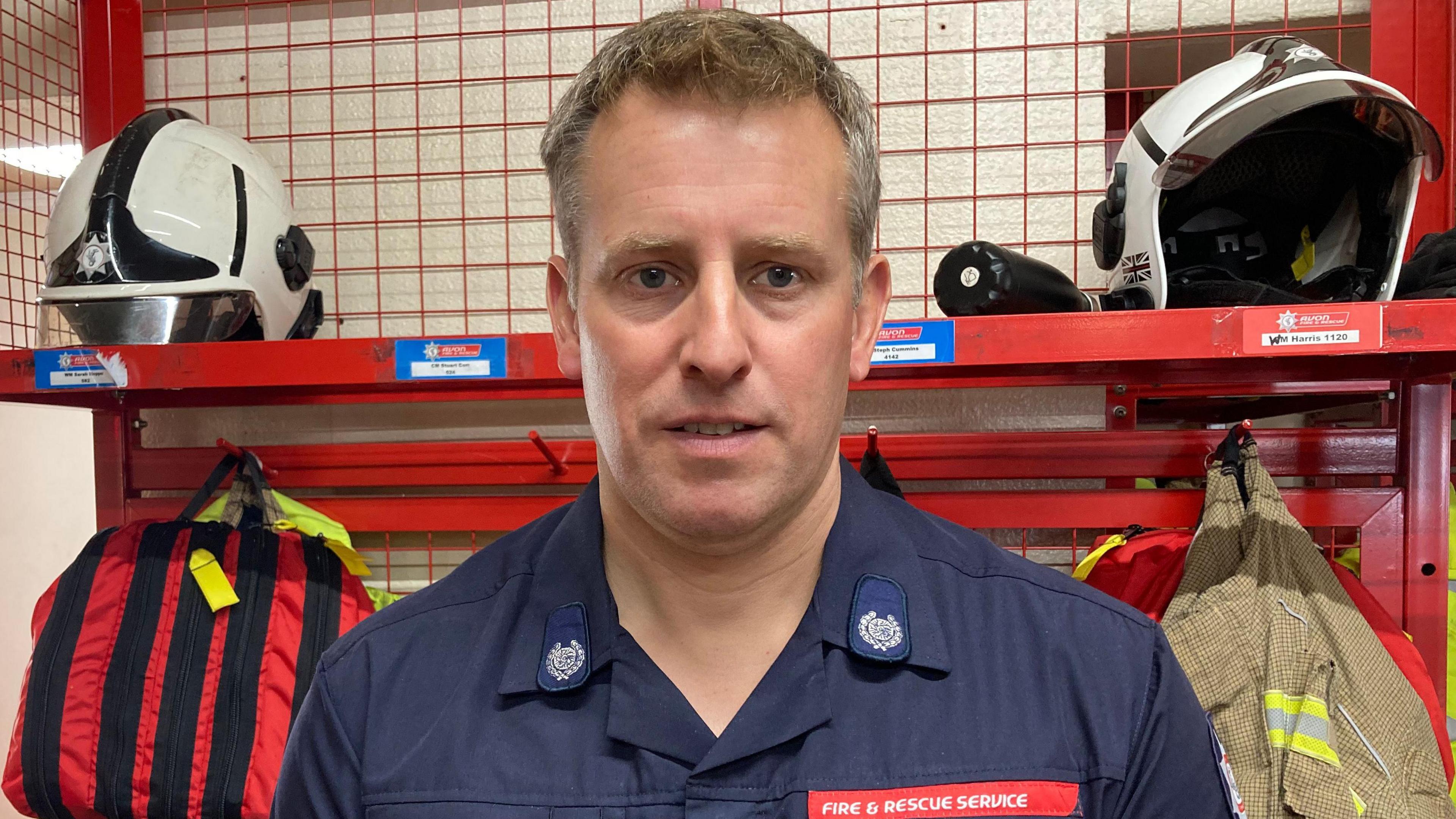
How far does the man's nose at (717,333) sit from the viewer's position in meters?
0.87

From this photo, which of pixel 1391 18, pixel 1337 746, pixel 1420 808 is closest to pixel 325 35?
pixel 1391 18

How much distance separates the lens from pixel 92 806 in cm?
155

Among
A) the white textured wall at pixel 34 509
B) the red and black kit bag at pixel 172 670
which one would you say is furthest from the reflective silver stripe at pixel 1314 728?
the white textured wall at pixel 34 509

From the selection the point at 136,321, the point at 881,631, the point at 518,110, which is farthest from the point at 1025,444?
the point at 136,321

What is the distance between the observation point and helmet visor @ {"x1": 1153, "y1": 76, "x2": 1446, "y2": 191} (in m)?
1.28

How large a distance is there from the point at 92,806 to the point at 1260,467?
6.80ft

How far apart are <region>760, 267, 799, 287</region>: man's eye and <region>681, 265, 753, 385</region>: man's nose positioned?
1.7 inches

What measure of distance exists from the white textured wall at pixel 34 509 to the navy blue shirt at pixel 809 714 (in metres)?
4.64

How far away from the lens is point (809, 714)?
919 mm

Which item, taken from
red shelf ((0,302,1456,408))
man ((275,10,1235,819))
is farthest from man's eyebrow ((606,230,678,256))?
red shelf ((0,302,1456,408))

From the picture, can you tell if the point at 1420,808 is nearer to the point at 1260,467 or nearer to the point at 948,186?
the point at 1260,467

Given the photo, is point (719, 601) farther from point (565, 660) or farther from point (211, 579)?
point (211, 579)

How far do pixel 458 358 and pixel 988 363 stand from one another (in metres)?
0.81

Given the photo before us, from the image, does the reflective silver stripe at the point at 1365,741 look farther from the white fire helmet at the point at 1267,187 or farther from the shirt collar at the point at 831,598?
the shirt collar at the point at 831,598
